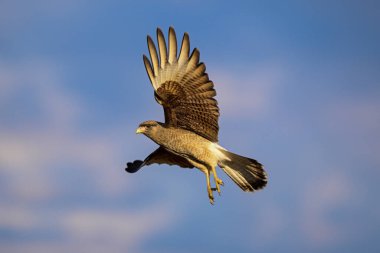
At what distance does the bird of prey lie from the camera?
48.0 ft

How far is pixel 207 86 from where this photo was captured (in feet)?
48.0

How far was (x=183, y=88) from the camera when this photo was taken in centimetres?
1476

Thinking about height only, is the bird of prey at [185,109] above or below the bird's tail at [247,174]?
above

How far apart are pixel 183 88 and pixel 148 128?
1056 mm

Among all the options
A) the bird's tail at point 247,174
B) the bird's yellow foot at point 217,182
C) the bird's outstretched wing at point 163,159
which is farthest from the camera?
the bird's outstretched wing at point 163,159

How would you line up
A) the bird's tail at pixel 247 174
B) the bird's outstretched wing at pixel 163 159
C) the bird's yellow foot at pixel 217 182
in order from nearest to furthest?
the bird's yellow foot at pixel 217 182
the bird's tail at pixel 247 174
the bird's outstretched wing at pixel 163 159

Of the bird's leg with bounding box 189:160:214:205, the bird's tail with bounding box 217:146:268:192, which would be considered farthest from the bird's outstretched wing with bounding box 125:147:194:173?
the bird's tail with bounding box 217:146:268:192

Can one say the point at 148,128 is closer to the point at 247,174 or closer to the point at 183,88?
the point at 183,88

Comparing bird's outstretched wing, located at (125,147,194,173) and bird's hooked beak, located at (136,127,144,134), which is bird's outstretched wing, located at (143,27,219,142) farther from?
bird's outstretched wing, located at (125,147,194,173)

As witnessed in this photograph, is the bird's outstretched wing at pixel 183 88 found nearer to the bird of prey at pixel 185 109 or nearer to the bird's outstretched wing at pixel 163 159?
the bird of prey at pixel 185 109

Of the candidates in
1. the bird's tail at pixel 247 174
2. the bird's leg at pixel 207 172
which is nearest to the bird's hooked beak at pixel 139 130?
the bird's leg at pixel 207 172

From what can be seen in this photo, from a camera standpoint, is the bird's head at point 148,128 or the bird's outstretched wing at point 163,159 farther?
the bird's outstretched wing at point 163,159

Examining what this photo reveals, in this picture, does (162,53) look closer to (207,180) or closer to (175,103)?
(175,103)

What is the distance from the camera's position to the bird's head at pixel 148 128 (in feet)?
48.4
